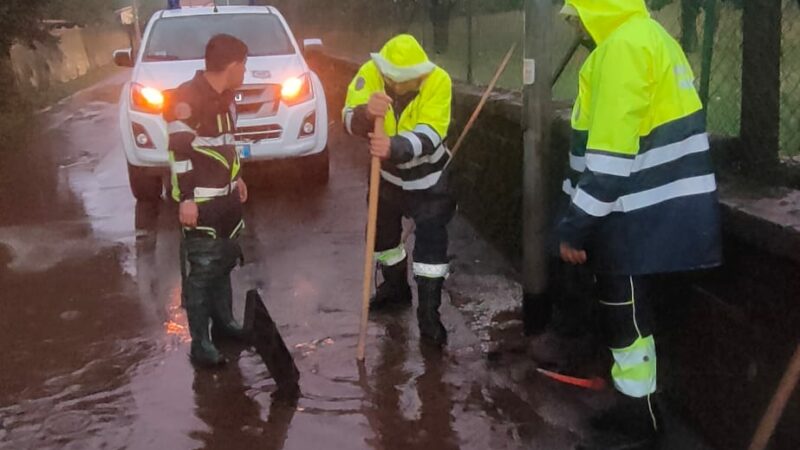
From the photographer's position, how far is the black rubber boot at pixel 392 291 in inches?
216

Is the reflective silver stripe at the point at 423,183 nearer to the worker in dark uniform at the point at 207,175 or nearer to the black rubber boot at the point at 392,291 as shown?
the black rubber boot at the point at 392,291

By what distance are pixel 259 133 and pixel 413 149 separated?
395 centimetres

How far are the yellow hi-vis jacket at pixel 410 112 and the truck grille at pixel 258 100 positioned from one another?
331cm

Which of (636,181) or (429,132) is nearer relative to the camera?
(636,181)

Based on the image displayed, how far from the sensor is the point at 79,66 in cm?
3153

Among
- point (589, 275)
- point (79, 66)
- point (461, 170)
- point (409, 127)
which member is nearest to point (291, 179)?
point (461, 170)

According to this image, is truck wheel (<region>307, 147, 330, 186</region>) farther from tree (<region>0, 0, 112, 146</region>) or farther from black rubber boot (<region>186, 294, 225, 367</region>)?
tree (<region>0, 0, 112, 146</region>)

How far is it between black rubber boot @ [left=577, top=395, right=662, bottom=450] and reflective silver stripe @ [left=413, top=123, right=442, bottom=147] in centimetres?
166

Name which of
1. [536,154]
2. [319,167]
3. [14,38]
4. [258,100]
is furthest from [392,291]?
[14,38]

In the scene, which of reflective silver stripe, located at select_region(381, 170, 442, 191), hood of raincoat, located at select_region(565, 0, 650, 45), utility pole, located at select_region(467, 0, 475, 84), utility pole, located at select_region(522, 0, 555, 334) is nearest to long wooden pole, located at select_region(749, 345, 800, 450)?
hood of raincoat, located at select_region(565, 0, 650, 45)

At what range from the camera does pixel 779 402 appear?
2.91 m

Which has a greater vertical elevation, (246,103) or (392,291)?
(246,103)

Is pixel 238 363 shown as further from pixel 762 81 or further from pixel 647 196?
pixel 762 81

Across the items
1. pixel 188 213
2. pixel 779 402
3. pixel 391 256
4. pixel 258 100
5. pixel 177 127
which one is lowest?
pixel 391 256
